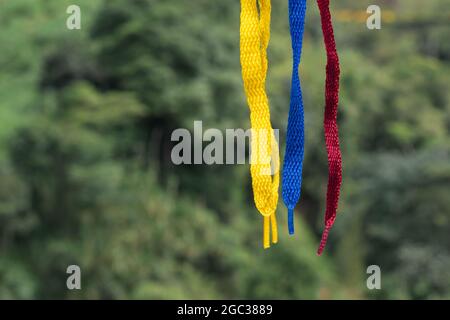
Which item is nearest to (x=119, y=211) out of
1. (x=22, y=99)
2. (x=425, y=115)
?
(x=22, y=99)

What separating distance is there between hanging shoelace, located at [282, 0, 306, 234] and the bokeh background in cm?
529

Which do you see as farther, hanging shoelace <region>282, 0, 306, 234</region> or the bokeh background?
the bokeh background

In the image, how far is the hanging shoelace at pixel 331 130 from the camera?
2.94 feet

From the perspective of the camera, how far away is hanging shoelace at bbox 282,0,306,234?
2.95 ft

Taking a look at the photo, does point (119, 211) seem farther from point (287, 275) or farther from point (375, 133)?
point (375, 133)

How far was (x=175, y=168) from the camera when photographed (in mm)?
8008

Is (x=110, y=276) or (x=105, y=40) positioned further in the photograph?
(x=105, y=40)

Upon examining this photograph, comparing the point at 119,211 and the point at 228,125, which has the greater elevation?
the point at 228,125

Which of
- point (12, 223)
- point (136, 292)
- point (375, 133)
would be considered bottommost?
point (136, 292)

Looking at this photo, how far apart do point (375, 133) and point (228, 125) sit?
6.26 ft

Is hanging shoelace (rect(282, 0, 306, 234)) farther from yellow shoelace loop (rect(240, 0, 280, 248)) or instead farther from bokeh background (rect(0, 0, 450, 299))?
bokeh background (rect(0, 0, 450, 299))

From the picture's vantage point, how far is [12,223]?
6891 millimetres

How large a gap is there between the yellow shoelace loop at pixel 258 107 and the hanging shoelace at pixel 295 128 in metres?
0.02

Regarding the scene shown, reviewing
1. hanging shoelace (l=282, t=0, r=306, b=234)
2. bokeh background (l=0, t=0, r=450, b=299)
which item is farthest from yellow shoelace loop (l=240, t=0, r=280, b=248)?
bokeh background (l=0, t=0, r=450, b=299)
